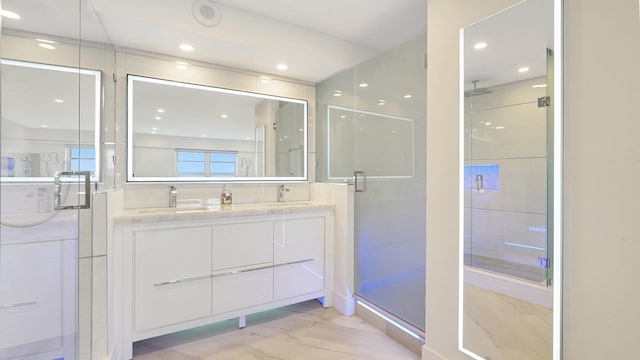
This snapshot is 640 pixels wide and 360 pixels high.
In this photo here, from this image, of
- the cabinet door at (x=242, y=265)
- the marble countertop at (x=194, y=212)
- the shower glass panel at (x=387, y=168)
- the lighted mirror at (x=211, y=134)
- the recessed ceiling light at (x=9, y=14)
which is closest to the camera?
the recessed ceiling light at (x=9, y=14)

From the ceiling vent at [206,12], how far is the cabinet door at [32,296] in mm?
1648

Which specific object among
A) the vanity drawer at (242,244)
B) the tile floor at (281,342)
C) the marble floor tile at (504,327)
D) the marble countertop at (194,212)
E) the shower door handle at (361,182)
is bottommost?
the tile floor at (281,342)

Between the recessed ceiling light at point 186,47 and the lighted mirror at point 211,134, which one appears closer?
the recessed ceiling light at point 186,47

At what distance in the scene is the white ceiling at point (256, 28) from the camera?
1.67m

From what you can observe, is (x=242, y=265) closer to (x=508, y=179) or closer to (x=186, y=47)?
(x=186, y=47)

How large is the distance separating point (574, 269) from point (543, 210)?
0.26m

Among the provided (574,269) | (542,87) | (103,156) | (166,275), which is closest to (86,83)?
(103,156)

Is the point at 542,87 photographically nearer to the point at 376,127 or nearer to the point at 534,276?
the point at 534,276

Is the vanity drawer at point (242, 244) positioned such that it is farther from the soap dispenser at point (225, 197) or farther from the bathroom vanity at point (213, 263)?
the soap dispenser at point (225, 197)

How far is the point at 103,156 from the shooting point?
1.87 m

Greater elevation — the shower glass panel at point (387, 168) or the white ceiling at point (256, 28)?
the white ceiling at point (256, 28)

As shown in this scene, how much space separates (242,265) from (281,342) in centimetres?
64

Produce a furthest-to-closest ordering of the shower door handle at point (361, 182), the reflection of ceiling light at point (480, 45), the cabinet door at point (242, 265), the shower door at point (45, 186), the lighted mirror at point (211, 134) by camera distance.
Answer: the shower door handle at point (361, 182) → the lighted mirror at point (211, 134) → the cabinet door at point (242, 265) → the reflection of ceiling light at point (480, 45) → the shower door at point (45, 186)

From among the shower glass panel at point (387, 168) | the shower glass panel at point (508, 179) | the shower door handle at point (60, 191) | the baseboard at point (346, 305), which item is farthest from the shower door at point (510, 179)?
the shower door handle at point (60, 191)
